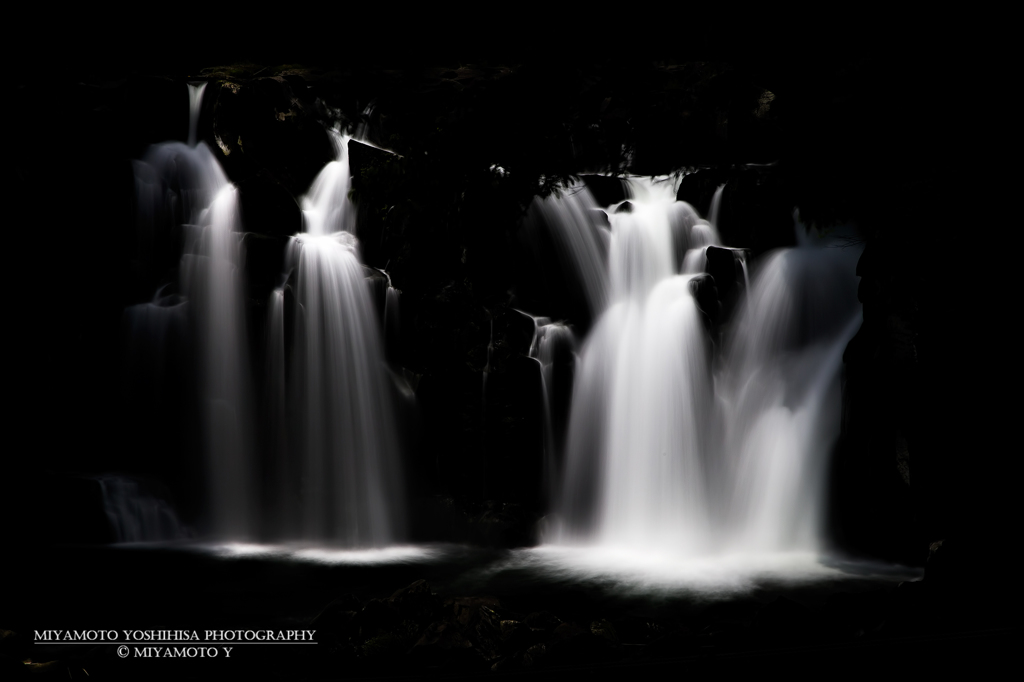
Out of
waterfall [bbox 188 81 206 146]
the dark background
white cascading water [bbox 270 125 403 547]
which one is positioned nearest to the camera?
the dark background

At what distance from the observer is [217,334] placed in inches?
411

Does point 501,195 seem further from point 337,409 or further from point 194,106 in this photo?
point 194,106

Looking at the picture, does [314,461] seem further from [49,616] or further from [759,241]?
[759,241]

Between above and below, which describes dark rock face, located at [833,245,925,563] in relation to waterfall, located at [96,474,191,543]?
above

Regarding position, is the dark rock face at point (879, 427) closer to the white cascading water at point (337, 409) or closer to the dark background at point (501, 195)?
the dark background at point (501, 195)

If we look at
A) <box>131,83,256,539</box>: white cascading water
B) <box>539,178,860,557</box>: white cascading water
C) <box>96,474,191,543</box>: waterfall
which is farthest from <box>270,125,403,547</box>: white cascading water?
<box>539,178,860,557</box>: white cascading water

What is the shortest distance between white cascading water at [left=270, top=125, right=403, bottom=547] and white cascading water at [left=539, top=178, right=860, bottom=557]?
2.51 meters

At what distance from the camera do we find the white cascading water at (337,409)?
10.1 metres

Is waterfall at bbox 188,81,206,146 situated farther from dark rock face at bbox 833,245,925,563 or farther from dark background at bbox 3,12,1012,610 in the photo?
dark rock face at bbox 833,245,925,563

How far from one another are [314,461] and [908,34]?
8.35 m

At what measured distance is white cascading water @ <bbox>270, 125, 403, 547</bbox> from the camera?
10.1 m

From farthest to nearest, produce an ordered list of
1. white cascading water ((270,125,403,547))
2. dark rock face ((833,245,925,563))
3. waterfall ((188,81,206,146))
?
waterfall ((188,81,206,146)) < white cascading water ((270,125,403,547)) < dark rock face ((833,245,925,563))

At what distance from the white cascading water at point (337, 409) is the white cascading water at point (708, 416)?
8.23ft

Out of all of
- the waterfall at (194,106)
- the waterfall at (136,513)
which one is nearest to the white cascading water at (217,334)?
the waterfall at (136,513)
